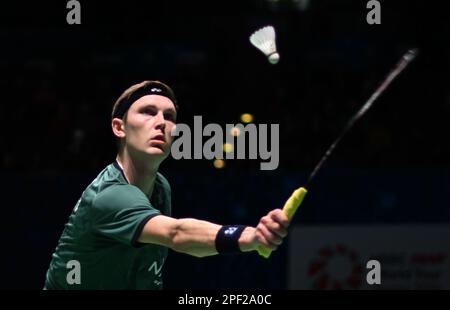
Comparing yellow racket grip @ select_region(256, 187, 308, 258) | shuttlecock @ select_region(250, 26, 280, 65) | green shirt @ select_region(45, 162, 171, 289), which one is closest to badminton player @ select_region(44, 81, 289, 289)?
green shirt @ select_region(45, 162, 171, 289)

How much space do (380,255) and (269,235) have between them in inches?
183

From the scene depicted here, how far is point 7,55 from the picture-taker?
11.1 m

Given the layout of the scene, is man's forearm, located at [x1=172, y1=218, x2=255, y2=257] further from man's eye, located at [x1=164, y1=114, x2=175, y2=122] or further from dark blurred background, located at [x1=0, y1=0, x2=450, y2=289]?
dark blurred background, located at [x1=0, y1=0, x2=450, y2=289]

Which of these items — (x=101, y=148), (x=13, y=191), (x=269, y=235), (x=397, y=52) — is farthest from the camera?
(x=397, y=52)

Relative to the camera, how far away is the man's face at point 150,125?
4.81m

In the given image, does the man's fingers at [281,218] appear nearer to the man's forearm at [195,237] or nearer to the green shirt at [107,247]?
the man's forearm at [195,237]

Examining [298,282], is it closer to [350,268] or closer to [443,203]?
[350,268]

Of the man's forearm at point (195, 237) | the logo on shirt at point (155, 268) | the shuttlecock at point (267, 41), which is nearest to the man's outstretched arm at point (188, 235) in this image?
the man's forearm at point (195, 237)

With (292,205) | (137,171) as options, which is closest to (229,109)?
(137,171)

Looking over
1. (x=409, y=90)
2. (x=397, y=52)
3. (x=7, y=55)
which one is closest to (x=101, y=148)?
(x=7, y=55)

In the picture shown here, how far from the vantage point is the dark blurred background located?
27.0ft

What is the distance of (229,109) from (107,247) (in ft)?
15.9

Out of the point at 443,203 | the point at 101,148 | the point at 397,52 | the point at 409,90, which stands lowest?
the point at 443,203

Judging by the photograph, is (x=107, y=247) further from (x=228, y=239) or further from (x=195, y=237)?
(x=228, y=239)
